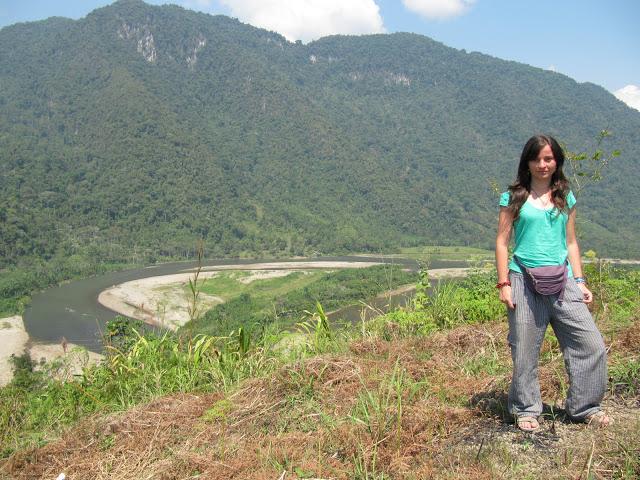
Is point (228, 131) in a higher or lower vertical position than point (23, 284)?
higher

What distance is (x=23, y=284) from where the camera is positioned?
40.4 m

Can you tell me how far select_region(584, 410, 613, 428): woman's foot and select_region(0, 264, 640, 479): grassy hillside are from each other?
4 centimetres

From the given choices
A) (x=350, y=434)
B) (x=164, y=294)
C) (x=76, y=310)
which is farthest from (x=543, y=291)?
(x=164, y=294)

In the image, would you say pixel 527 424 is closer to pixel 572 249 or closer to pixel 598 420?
pixel 598 420

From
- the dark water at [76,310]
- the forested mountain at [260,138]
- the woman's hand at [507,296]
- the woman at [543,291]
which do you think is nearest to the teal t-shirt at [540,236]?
the woman at [543,291]

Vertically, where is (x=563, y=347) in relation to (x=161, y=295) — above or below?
above

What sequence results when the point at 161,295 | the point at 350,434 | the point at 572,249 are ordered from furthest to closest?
the point at 161,295, the point at 572,249, the point at 350,434

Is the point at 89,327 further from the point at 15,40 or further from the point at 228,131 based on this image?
the point at 15,40

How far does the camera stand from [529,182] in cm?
224

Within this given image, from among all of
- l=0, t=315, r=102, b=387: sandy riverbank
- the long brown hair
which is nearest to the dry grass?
the long brown hair

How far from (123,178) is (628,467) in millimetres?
90269

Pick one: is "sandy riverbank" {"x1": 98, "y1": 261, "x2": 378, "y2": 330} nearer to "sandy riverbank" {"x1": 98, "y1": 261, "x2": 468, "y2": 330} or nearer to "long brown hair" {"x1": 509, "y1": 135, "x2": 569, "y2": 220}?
"sandy riverbank" {"x1": 98, "y1": 261, "x2": 468, "y2": 330}

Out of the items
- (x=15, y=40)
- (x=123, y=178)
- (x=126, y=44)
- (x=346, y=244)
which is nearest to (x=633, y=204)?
(x=346, y=244)

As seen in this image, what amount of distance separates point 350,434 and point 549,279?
3.57ft
